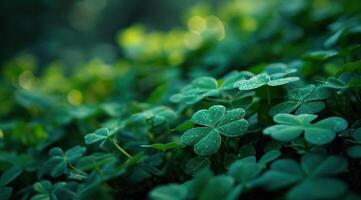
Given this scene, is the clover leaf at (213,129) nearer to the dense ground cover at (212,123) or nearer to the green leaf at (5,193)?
the dense ground cover at (212,123)

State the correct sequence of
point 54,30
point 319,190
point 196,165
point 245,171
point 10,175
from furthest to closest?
1. point 54,30
2. point 10,175
3. point 196,165
4. point 245,171
5. point 319,190

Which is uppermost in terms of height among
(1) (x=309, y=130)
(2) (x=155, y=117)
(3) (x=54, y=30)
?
(3) (x=54, y=30)

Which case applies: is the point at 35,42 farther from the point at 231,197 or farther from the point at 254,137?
the point at 231,197

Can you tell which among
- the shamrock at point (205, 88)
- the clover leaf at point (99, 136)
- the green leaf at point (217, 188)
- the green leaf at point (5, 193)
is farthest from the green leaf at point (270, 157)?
the green leaf at point (5, 193)

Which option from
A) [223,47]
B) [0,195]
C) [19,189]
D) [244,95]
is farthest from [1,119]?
[244,95]

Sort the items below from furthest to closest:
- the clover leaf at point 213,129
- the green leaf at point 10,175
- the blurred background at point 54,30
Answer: the blurred background at point 54,30 < the green leaf at point 10,175 < the clover leaf at point 213,129

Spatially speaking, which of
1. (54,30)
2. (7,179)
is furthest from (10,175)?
(54,30)

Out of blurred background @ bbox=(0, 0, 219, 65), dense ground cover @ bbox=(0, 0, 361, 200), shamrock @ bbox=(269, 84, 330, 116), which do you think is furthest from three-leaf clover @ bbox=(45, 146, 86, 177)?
blurred background @ bbox=(0, 0, 219, 65)

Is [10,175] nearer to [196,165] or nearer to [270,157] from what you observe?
[196,165]
